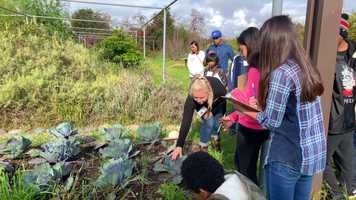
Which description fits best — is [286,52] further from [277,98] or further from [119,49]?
[119,49]

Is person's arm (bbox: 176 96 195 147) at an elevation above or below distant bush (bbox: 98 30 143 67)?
below

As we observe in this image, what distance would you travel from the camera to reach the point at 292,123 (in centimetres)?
152

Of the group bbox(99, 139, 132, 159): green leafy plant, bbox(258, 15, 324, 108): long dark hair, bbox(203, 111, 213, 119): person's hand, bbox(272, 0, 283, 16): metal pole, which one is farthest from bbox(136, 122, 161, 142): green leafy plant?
bbox(258, 15, 324, 108): long dark hair

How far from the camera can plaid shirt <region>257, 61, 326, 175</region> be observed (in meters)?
1.44

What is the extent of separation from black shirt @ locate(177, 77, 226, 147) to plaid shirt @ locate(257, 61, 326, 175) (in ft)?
3.07

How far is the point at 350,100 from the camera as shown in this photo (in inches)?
96.9

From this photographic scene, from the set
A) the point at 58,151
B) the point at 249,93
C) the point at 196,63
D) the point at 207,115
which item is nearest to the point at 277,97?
the point at 249,93

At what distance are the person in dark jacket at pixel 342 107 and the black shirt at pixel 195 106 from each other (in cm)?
94

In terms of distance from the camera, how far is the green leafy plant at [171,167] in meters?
2.64

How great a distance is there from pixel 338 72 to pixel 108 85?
3.77m

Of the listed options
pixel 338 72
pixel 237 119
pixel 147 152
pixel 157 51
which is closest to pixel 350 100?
pixel 338 72

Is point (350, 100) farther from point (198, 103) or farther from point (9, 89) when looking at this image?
point (9, 89)

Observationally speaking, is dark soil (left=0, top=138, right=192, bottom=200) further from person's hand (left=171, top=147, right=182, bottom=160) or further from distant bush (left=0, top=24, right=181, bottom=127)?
distant bush (left=0, top=24, right=181, bottom=127)

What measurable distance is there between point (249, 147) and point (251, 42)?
0.78 m
